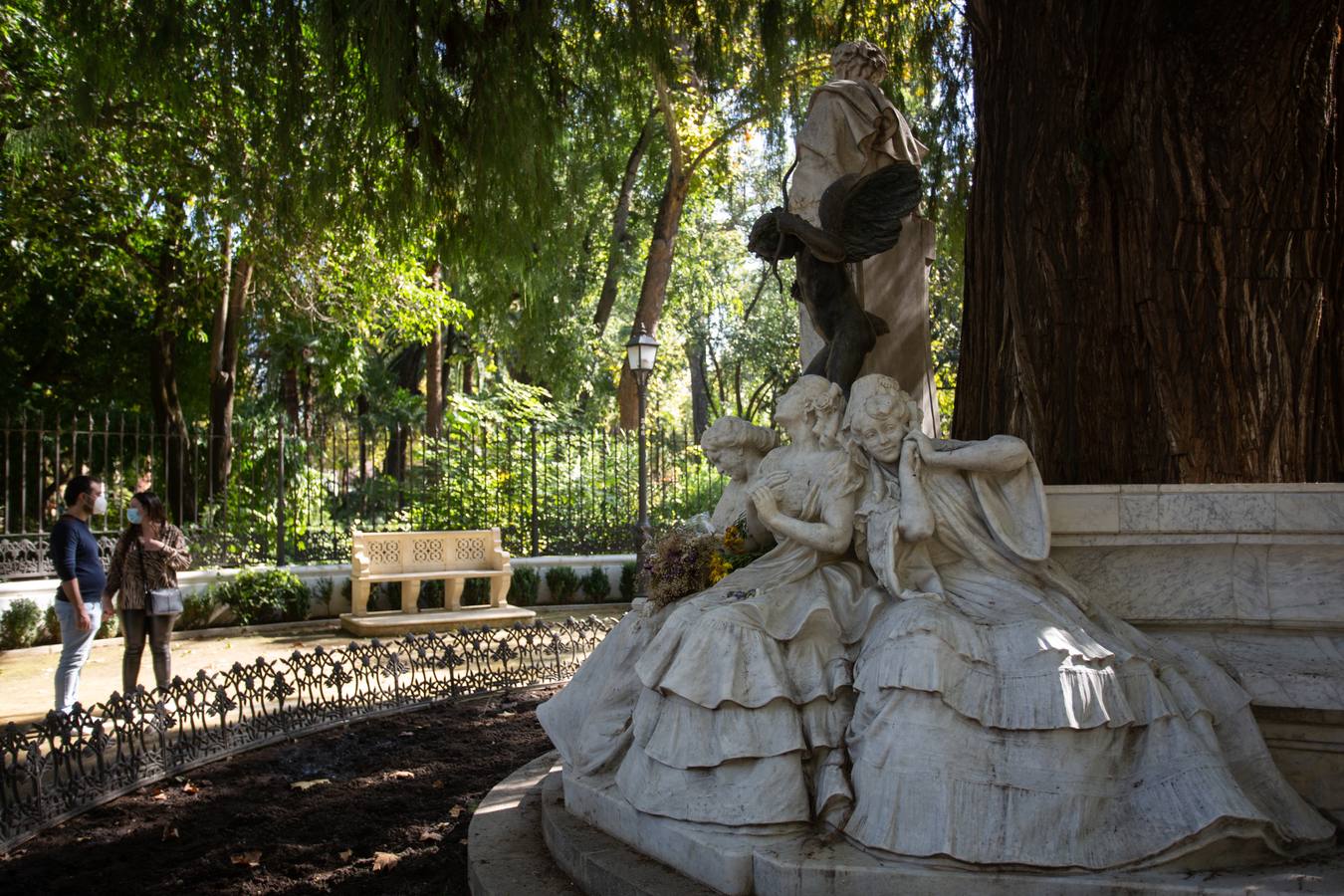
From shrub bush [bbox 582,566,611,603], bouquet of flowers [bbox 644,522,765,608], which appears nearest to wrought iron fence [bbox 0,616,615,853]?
bouquet of flowers [bbox 644,522,765,608]

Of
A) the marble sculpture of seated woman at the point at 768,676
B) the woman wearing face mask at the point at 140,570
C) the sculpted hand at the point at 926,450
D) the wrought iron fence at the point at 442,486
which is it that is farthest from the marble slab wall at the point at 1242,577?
the wrought iron fence at the point at 442,486

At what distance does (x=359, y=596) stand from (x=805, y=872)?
994 centimetres

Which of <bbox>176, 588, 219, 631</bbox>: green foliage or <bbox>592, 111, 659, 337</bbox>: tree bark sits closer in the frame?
<bbox>176, 588, 219, 631</bbox>: green foliage

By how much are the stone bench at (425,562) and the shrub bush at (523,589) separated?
94 centimetres

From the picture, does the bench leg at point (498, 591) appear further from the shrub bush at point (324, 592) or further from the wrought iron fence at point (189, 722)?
the wrought iron fence at point (189, 722)

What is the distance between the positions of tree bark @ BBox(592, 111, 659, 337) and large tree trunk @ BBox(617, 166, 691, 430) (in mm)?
1207

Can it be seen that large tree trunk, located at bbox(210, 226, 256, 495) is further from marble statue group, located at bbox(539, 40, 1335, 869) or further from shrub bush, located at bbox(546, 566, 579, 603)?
marble statue group, located at bbox(539, 40, 1335, 869)

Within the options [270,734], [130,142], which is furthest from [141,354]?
[270,734]

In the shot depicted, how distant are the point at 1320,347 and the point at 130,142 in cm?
1215

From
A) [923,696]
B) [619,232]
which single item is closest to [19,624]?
[923,696]

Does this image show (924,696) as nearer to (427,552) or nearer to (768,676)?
(768,676)

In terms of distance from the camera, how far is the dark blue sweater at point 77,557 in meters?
6.84

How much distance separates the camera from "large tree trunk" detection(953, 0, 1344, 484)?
4.18 m

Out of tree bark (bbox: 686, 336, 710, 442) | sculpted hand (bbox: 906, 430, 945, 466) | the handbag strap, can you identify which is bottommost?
the handbag strap
